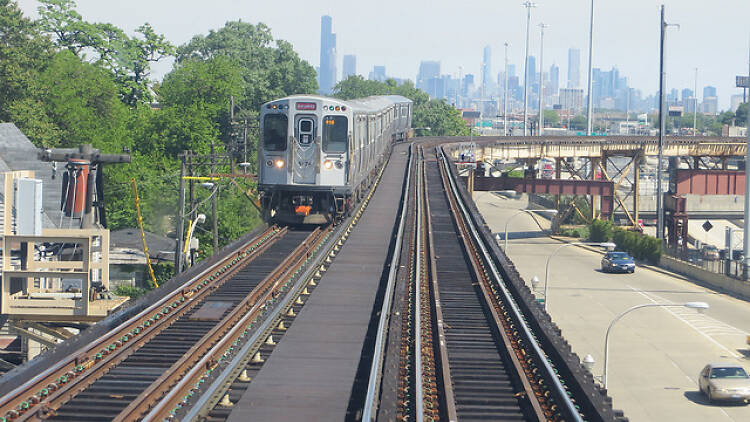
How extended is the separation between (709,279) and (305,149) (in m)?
30.0

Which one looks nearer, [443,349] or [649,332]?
[443,349]

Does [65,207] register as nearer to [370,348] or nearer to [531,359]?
[370,348]

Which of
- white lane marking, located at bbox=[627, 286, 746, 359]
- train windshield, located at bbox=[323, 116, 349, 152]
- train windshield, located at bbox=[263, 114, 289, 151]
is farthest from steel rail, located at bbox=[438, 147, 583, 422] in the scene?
white lane marking, located at bbox=[627, 286, 746, 359]

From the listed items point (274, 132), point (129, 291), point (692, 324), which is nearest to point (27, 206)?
point (274, 132)

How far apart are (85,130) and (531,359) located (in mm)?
48544

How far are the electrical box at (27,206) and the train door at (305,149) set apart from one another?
7.23 m

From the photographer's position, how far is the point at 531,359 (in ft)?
45.3

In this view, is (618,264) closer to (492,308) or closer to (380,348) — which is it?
(492,308)

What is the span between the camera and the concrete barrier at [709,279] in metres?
43.7

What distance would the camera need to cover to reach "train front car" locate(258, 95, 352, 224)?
25.4 meters

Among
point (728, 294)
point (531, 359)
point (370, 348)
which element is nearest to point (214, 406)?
point (370, 348)

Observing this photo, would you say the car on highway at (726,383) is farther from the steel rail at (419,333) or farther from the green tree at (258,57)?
the green tree at (258,57)

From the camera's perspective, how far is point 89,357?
13.2 m

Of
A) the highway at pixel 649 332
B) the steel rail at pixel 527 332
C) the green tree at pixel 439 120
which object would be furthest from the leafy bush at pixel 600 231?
the green tree at pixel 439 120
